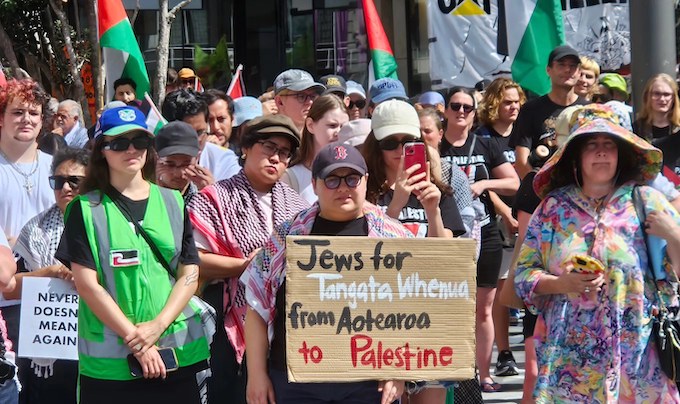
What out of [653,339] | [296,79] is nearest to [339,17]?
[296,79]

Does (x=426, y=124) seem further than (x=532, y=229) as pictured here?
Yes

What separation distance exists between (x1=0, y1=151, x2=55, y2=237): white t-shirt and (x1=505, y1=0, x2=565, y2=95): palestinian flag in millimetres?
5085

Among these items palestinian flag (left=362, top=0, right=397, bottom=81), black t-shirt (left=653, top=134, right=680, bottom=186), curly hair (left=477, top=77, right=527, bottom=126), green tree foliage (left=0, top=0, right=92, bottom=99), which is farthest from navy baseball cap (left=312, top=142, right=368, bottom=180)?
green tree foliage (left=0, top=0, right=92, bottom=99)

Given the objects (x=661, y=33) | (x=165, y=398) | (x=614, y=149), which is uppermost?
(x=661, y=33)

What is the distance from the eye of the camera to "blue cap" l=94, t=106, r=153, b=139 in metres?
5.09

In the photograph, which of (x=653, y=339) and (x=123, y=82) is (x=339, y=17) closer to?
(x=123, y=82)

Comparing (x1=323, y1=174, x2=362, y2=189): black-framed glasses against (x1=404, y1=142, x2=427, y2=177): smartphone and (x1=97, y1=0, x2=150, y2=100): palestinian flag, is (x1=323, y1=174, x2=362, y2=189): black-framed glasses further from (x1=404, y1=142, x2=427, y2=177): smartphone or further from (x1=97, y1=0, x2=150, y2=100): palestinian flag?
(x1=97, y1=0, x2=150, y2=100): palestinian flag

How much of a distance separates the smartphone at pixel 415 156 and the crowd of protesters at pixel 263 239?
0.06 metres

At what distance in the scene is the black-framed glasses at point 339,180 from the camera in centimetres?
459

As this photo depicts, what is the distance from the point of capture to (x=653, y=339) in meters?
4.89

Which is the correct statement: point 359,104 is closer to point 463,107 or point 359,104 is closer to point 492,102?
point 492,102

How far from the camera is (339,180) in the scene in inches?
181

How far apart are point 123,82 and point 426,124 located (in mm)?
3357

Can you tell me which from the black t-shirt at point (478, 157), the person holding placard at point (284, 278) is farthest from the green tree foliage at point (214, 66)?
the person holding placard at point (284, 278)
